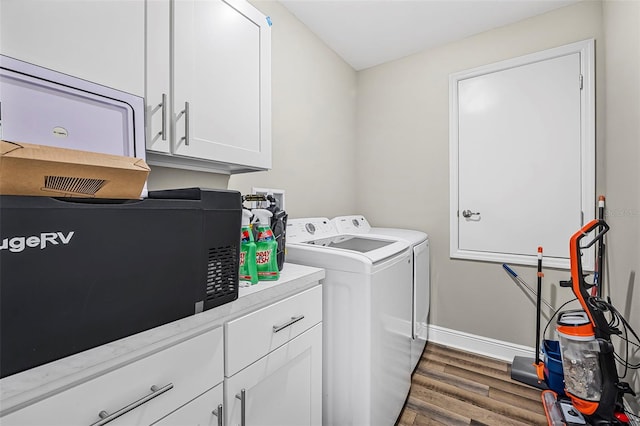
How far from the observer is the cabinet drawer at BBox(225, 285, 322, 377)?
883 millimetres

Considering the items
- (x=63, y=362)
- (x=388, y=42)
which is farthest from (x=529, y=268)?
(x=63, y=362)

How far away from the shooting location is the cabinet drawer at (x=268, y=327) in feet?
2.90

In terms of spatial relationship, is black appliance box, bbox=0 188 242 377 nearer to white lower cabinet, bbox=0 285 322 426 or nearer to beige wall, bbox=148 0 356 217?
white lower cabinet, bbox=0 285 322 426

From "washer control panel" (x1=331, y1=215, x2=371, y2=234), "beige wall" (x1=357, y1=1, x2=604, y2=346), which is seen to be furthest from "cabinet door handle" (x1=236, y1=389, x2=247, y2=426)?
"beige wall" (x1=357, y1=1, x2=604, y2=346)

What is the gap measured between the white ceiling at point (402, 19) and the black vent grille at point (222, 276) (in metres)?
1.97

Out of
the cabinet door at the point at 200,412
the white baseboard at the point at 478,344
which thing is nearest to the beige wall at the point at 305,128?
the cabinet door at the point at 200,412

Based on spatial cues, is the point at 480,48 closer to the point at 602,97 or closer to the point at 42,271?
the point at 602,97

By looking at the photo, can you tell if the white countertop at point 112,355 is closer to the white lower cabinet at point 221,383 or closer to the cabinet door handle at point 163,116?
the white lower cabinet at point 221,383

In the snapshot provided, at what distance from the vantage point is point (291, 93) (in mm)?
2133

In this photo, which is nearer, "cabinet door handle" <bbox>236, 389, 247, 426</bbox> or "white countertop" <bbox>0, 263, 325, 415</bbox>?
"white countertop" <bbox>0, 263, 325, 415</bbox>

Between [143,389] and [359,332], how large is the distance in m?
0.87

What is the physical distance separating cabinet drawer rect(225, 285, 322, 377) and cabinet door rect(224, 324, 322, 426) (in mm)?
30

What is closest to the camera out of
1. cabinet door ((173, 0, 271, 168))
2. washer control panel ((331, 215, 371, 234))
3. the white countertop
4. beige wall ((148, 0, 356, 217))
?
the white countertop

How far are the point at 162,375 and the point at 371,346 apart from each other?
88 cm
